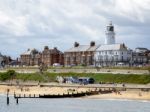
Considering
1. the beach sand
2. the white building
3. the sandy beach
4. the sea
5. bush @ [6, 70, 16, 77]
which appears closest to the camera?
the sea

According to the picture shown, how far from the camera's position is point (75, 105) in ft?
290

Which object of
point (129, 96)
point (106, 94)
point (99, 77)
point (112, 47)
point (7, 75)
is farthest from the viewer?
point (112, 47)

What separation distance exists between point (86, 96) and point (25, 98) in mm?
12171

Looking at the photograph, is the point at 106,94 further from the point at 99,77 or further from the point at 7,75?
the point at 7,75

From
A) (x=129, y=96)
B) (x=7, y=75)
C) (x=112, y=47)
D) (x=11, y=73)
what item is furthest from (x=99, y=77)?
(x=112, y=47)

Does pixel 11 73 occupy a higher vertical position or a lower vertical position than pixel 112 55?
lower

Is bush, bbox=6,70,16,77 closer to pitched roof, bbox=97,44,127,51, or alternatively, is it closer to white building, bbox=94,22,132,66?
white building, bbox=94,22,132,66

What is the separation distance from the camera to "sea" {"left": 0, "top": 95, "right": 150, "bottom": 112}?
82.0m

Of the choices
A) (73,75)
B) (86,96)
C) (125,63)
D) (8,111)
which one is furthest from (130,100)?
(125,63)

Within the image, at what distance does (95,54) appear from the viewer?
194375 mm

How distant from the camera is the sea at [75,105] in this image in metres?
82.0

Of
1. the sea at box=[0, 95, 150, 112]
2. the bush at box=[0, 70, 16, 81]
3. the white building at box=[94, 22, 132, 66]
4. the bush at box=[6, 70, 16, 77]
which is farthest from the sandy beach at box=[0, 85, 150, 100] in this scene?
the white building at box=[94, 22, 132, 66]

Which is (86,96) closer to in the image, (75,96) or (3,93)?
(75,96)

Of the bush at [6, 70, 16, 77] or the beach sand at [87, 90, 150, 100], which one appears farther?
the bush at [6, 70, 16, 77]
